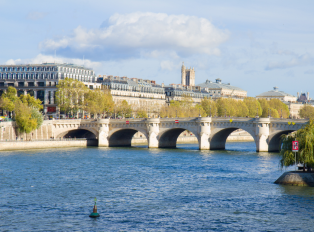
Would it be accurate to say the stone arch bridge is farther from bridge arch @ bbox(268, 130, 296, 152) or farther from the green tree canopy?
the green tree canopy

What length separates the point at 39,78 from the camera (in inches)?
5236

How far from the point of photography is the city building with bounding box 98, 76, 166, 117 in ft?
486

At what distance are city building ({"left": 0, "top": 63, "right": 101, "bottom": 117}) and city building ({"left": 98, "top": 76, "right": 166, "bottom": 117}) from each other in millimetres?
13444

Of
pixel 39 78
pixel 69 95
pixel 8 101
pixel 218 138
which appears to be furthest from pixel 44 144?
pixel 39 78

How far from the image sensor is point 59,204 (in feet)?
134

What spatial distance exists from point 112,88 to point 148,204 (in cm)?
10841

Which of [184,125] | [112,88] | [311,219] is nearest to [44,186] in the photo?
[311,219]

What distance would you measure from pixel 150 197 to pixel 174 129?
5664 centimetres

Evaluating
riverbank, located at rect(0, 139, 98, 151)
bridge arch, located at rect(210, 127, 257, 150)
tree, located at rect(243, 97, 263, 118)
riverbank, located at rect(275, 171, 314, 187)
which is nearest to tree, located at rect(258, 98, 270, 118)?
tree, located at rect(243, 97, 263, 118)

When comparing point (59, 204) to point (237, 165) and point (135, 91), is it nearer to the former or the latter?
point (237, 165)

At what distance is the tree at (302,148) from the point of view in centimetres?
4662

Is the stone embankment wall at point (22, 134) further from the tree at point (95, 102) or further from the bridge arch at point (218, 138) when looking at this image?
the bridge arch at point (218, 138)

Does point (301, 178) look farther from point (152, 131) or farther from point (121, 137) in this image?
point (121, 137)

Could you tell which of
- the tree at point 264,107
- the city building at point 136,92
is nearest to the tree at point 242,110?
the tree at point 264,107
